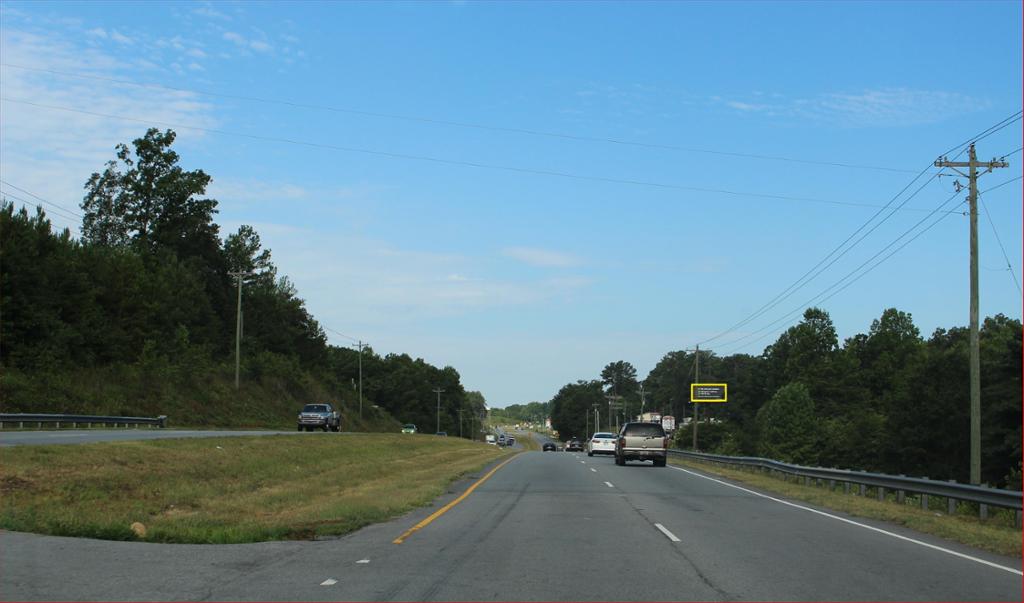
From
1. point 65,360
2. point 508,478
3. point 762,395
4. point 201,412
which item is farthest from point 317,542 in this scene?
point 762,395

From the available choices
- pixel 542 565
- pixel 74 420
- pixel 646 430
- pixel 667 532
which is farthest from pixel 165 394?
pixel 542 565

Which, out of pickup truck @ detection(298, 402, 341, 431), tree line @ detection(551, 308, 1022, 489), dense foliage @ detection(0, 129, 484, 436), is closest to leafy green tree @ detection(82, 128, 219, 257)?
dense foliage @ detection(0, 129, 484, 436)

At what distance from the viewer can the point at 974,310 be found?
91.5 ft

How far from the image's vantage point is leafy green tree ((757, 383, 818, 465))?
4582 inches

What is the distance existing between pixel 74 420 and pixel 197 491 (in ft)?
89.0

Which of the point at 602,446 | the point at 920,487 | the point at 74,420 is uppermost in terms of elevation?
the point at 920,487

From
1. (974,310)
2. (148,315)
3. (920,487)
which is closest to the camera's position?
(920,487)

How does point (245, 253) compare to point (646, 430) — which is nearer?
point (646, 430)

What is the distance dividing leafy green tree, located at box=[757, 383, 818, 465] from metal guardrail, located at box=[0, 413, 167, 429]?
83.2 metres

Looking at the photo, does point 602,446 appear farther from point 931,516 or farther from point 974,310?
Result: point 931,516

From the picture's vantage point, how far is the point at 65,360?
57.8 metres

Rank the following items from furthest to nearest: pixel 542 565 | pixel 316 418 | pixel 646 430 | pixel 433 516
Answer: pixel 316 418
pixel 646 430
pixel 433 516
pixel 542 565

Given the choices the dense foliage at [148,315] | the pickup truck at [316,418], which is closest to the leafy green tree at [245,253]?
the dense foliage at [148,315]

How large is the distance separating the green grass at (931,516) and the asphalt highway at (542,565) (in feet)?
2.37
